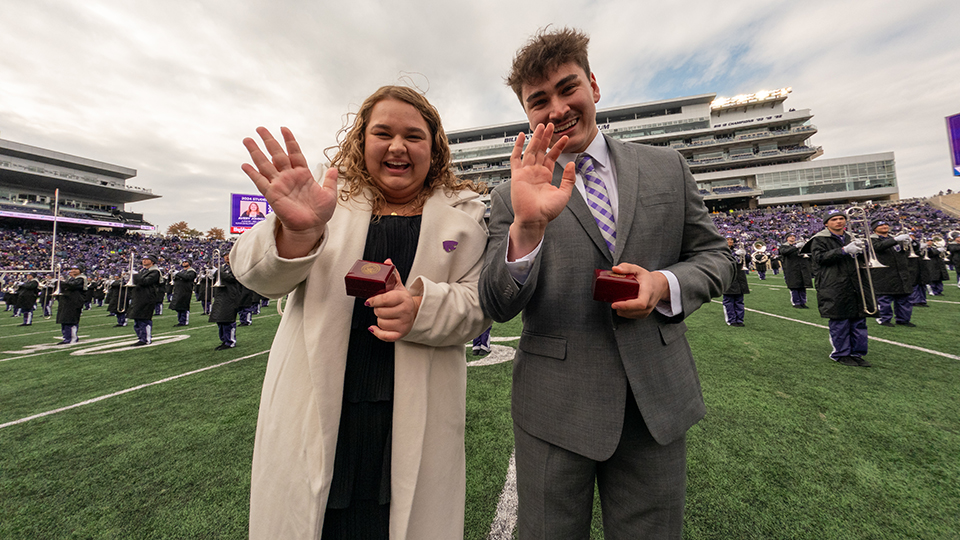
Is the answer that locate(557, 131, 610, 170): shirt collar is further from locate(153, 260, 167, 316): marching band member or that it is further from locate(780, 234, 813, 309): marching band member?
locate(780, 234, 813, 309): marching band member

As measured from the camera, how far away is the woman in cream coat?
1.14m

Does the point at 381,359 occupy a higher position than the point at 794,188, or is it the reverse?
the point at 794,188

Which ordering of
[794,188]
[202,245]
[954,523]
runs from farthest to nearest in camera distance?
[794,188] < [202,245] < [954,523]

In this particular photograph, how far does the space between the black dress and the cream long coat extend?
0.25 feet

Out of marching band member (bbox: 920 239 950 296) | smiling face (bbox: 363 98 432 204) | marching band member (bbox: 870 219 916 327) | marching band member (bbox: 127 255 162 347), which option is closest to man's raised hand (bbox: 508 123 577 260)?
smiling face (bbox: 363 98 432 204)

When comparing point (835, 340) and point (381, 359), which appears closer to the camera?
point (381, 359)

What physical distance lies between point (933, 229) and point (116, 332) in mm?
48797

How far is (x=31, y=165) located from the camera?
48562mm

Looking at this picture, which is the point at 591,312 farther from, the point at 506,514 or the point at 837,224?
the point at 837,224

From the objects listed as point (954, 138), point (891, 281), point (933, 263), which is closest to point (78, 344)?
point (891, 281)

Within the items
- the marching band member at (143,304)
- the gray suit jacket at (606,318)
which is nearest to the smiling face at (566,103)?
the gray suit jacket at (606,318)

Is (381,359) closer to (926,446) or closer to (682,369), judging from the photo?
(682,369)

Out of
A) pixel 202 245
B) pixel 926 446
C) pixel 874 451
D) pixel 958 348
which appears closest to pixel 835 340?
pixel 958 348

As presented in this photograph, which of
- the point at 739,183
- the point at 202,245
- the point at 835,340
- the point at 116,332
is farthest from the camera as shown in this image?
the point at 739,183
